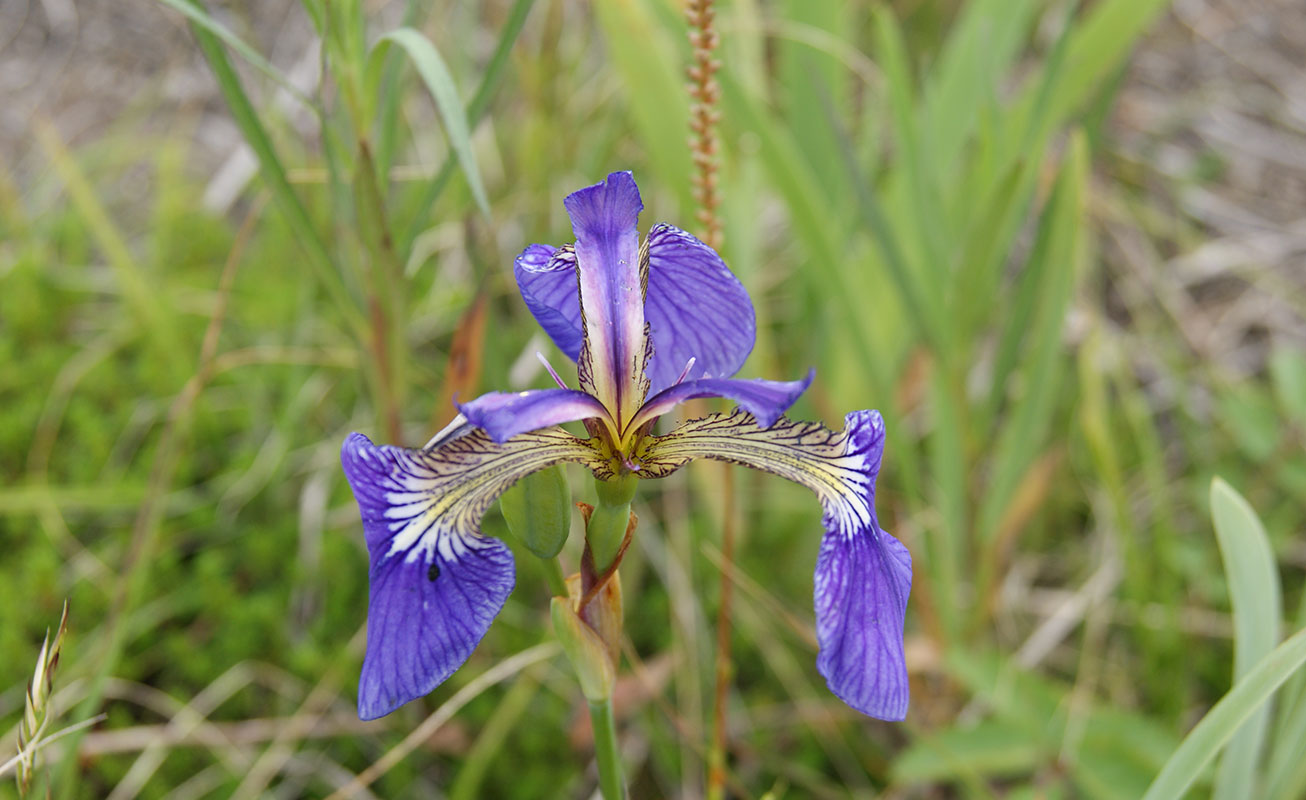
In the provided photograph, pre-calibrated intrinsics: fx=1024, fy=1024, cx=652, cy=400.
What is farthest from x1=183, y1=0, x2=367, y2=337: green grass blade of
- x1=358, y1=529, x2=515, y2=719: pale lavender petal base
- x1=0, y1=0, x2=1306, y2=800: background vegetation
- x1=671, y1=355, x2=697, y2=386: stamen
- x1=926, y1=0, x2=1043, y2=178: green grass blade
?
x1=926, y1=0, x2=1043, y2=178: green grass blade

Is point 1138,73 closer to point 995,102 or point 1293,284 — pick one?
point 1293,284

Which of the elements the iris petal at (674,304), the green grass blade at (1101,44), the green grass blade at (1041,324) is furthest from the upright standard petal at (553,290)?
the green grass blade at (1101,44)

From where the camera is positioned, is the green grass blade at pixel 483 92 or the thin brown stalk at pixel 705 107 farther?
the green grass blade at pixel 483 92

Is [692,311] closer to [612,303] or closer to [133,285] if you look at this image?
[612,303]

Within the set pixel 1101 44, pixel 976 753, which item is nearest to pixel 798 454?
pixel 976 753

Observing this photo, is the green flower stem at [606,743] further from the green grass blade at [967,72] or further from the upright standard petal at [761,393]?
the green grass blade at [967,72]

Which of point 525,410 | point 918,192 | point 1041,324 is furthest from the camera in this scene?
point 1041,324
